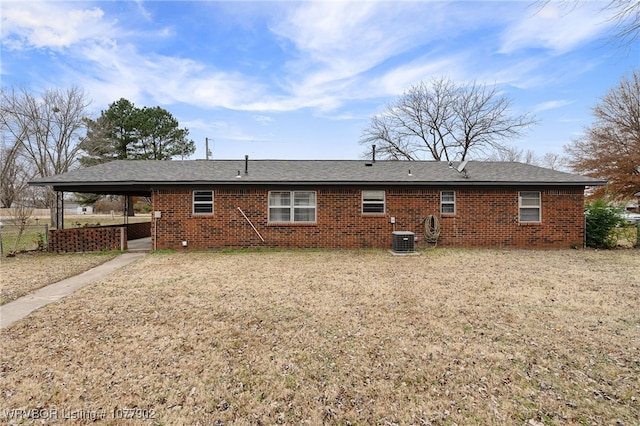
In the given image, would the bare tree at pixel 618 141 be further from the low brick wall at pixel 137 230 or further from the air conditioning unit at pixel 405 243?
the low brick wall at pixel 137 230

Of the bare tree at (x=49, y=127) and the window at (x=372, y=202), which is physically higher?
the bare tree at (x=49, y=127)

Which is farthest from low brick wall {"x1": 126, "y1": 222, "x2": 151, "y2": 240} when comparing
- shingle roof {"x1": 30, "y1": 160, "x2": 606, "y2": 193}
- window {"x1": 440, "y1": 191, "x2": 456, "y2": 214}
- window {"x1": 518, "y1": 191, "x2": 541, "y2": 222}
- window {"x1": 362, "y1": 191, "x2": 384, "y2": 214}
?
window {"x1": 518, "y1": 191, "x2": 541, "y2": 222}

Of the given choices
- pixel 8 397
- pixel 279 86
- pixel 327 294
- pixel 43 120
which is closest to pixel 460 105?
pixel 279 86

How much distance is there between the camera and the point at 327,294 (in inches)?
218

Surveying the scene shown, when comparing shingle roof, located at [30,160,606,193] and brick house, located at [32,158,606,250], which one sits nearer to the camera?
shingle roof, located at [30,160,606,193]

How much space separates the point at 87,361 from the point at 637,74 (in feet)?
108

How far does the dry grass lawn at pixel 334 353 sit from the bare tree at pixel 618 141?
68.5ft

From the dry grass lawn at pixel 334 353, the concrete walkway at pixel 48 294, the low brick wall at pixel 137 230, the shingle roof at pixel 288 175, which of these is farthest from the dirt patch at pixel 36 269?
the low brick wall at pixel 137 230

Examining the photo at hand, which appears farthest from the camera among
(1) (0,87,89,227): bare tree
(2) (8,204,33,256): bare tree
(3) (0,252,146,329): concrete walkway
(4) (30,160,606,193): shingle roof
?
(1) (0,87,89,227): bare tree

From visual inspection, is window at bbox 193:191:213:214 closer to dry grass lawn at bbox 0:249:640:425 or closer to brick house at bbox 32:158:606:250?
brick house at bbox 32:158:606:250

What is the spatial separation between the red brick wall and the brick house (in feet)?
0.12

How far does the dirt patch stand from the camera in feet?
19.3

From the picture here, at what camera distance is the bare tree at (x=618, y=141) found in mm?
20750

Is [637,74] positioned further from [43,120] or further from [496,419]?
[43,120]
